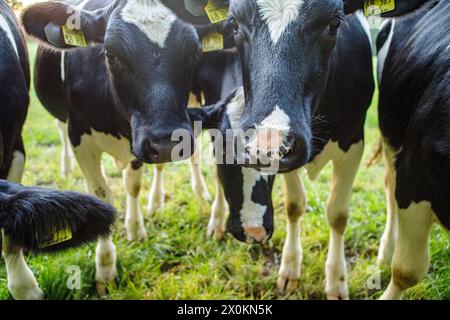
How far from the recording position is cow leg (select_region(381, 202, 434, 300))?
261 cm

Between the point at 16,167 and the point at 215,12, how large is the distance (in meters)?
1.54

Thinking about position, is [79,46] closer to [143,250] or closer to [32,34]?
[32,34]

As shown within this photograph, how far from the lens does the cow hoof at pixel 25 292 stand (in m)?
3.03

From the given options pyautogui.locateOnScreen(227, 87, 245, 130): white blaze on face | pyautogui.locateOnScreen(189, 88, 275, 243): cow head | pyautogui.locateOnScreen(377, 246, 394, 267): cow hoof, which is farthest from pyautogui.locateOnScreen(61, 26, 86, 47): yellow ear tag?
pyautogui.locateOnScreen(377, 246, 394, 267): cow hoof

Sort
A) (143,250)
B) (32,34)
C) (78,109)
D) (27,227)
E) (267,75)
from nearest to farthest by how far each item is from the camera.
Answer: (27,227) < (267,75) < (32,34) < (78,109) < (143,250)

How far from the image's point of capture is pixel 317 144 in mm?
2912

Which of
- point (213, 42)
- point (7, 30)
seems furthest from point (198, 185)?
point (7, 30)

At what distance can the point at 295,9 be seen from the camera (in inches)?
84.4

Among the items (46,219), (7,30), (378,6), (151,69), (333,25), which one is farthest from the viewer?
(7,30)

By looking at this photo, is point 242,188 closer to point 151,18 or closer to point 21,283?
point 151,18

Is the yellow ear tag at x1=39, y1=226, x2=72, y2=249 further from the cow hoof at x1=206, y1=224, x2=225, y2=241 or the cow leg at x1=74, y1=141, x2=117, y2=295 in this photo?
the cow hoof at x1=206, y1=224, x2=225, y2=241

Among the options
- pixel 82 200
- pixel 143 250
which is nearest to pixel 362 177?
pixel 143 250
